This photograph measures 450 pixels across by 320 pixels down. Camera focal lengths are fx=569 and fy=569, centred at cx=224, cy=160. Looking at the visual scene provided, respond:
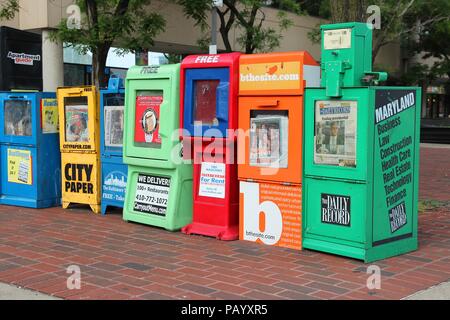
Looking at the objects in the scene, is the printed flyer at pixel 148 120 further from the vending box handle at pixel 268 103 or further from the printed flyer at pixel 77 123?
the vending box handle at pixel 268 103

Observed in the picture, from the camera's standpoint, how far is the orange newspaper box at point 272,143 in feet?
18.5

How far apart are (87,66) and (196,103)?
1281cm

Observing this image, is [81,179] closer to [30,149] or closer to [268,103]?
[30,149]

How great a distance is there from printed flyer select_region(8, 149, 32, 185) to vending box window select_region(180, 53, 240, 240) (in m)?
2.88

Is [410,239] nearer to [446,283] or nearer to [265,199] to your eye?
[446,283]

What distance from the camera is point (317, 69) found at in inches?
226

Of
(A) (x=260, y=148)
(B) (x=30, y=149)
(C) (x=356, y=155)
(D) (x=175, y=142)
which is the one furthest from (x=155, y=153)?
(C) (x=356, y=155)

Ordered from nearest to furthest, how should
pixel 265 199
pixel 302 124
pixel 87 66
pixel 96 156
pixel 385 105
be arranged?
pixel 385 105, pixel 302 124, pixel 265 199, pixel 96 156, pixel 87 66

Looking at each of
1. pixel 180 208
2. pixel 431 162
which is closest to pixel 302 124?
pixel 180 208

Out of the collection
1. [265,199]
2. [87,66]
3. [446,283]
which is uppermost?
[87,66]

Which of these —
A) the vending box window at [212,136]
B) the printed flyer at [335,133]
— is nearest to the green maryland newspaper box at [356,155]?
the printed flyer at [335,133]

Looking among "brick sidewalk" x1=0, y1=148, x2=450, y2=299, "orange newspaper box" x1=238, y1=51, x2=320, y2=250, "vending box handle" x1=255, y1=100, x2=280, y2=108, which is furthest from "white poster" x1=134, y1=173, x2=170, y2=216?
"vending box handle" x1=255, y1=100, x2=280, y2=108

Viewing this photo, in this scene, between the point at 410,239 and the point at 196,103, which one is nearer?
the point at 410,239

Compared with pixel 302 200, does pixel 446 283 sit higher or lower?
lower
